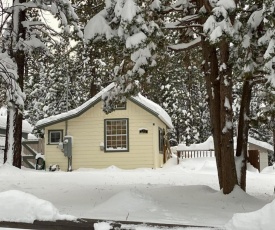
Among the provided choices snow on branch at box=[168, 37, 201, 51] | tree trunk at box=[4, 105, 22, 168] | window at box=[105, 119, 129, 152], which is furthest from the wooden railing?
snow on branch at box=[168, 37, 201, 51]

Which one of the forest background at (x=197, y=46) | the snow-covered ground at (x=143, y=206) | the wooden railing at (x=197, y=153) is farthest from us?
the wooden railing at (x=197, y=153)

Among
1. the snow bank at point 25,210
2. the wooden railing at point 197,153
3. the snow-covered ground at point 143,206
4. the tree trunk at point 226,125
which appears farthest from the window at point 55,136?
the snow bank at point 25,210

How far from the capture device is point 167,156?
26.3 meters

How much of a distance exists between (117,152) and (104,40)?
13502mm

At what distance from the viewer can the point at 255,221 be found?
3322 mm

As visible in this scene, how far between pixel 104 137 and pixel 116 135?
70cm

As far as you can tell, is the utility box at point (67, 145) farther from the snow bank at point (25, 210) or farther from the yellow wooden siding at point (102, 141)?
the snow bank at point (25, 210)

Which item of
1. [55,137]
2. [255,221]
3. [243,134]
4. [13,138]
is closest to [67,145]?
[55,137]

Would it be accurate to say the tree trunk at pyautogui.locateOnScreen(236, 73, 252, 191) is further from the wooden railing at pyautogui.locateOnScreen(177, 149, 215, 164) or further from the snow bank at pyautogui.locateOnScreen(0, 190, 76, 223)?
the wooden railing at pyautogui.locateOnScreen(177, 149, 215, 164)

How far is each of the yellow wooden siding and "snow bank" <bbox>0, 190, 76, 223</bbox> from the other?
16.5 meters

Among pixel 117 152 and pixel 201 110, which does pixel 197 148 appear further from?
pixel 201 110

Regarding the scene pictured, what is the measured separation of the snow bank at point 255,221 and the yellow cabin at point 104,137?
16441 millimetres

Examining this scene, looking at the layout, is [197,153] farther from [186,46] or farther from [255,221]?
[255,221]

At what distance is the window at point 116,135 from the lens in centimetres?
2055
